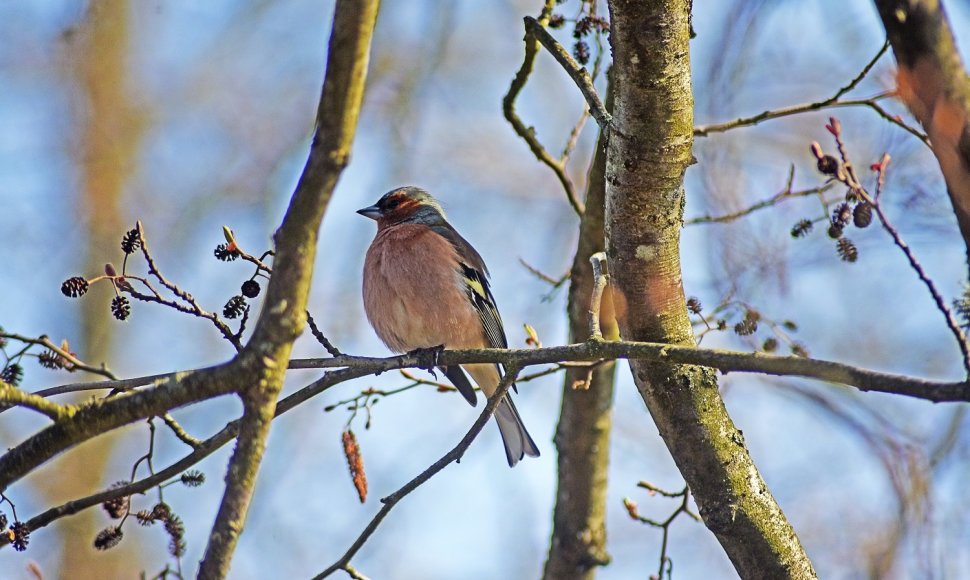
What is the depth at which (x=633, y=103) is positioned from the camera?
3.10 m

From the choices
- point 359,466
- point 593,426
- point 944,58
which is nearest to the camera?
point 944,58

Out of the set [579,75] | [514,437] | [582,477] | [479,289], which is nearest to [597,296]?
[579,75]

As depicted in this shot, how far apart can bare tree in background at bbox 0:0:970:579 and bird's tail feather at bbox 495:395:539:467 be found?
43cm

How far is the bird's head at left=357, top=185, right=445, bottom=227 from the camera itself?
22.5 ft

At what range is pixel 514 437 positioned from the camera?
5.62m

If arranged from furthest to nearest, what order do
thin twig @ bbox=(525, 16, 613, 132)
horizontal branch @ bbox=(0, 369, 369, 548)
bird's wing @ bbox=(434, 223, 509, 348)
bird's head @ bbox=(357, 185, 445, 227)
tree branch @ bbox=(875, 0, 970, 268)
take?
bird's head @ bbox=(357, 185, 445, 227) < bird's wing @ bbox=(434, 223, 509, 348) < thin twig @ bbox=(525, 16, 613, 132) < horizontal branch @ bbox=(0, 369, 369, 548) < tree branch @ bbox=(875, 0, 970, 268)

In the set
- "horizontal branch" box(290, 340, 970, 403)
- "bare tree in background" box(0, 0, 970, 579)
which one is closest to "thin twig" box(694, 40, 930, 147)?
"bare tree in background" box(0, 0, 970, 579)

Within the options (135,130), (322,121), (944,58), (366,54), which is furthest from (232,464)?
(135,130)

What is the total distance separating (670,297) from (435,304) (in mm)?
2497

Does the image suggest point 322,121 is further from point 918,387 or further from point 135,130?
point 135,130

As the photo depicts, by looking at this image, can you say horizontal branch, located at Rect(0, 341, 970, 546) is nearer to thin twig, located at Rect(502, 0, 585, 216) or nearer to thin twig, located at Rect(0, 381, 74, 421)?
thin twig, located at Rect(0, 381, 74, 421)

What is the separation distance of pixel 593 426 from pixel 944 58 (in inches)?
139

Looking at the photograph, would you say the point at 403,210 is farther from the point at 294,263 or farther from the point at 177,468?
the point at 294,263

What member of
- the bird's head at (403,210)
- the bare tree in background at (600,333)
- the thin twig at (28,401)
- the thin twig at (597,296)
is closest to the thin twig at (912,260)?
the bare tree in background at (600,333)
